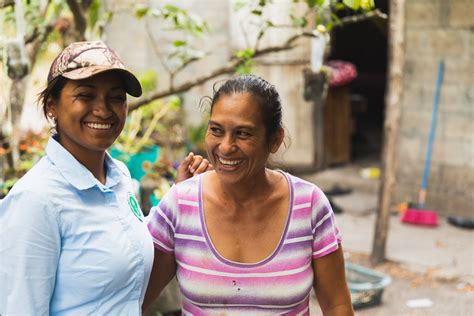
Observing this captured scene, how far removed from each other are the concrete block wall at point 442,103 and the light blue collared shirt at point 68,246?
231 inches

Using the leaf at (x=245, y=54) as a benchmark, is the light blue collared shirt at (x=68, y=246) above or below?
below

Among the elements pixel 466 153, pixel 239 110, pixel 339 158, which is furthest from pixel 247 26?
pixel 239 110

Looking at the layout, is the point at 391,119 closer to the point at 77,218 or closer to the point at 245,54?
the point at 245,54

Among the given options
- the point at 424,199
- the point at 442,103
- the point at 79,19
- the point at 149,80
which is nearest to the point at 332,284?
the point at 79,19

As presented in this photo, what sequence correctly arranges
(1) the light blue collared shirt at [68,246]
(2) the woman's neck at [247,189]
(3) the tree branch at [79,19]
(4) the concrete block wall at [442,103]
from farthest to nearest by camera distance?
(4) the concrete block wall at [442,103] → (3) the tree branch at [79,19] → (2) the woman's neck at [247,189] → (1) the light blue collared shirt at [68,246]

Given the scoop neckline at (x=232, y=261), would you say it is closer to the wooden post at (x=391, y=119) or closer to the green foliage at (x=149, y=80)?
the wooden post at (x=391, y=119)

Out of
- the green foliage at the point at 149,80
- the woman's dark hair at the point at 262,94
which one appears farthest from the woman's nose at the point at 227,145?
the green foliage at the point at 149,80

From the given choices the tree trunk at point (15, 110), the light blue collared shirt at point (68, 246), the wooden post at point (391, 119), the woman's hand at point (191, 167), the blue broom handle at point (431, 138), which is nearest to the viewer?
the light blue collared shirt at point (68, 246)

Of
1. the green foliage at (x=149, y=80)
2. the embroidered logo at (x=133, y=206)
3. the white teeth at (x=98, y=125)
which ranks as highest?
the white teeth at (x=98, y=125)

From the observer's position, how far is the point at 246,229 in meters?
2.18

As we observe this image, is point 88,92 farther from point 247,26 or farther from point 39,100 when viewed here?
point 247,26

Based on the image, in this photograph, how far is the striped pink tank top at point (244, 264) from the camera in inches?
82.8

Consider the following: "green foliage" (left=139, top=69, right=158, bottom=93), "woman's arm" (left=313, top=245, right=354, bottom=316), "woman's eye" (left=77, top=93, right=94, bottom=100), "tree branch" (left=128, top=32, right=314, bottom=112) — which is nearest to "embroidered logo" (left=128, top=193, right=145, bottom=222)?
"woman's eye" (left=77, top=93, right=94, bottom=100)

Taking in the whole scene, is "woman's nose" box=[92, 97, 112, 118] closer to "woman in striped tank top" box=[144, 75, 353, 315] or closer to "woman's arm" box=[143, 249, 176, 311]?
"woman in striped tank top" box=[144, 75, 353, 315]
